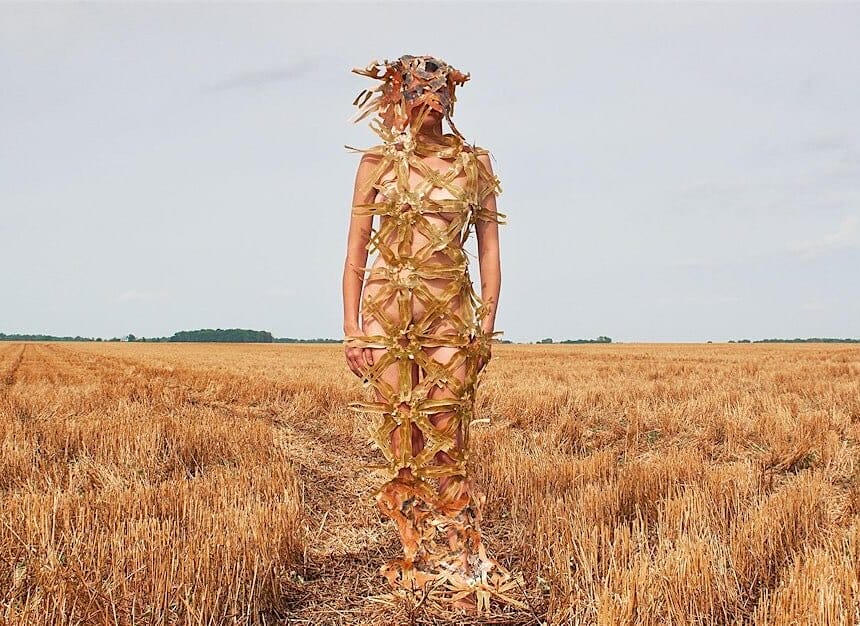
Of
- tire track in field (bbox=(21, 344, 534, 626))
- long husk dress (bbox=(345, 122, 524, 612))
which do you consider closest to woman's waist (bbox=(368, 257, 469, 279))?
long husk dress (bbox=(345, 122, 524, 612))

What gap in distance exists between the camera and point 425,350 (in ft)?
9.77

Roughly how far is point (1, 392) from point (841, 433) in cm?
1128

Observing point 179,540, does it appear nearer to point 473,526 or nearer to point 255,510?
point 255,510

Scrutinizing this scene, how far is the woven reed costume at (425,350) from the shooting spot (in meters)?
2.92

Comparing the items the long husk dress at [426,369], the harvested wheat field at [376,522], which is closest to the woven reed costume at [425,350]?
the long husk dress at [426,369]

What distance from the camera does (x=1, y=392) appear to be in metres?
10.2

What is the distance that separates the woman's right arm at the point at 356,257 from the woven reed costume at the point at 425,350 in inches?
1.8

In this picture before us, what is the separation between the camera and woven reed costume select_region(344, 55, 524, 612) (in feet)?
9.57

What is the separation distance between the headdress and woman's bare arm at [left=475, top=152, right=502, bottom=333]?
33 cm

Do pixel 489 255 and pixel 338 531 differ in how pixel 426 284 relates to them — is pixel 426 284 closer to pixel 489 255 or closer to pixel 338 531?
pixel 489 255

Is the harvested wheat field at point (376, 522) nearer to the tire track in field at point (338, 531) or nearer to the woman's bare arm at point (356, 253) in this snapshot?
the tire track in field at point (338, 531)

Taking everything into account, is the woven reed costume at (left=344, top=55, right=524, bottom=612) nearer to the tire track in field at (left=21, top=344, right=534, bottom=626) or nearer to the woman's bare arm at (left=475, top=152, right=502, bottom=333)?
the woman's bare arm at (left=475, top=152, right=502, bottom=333)

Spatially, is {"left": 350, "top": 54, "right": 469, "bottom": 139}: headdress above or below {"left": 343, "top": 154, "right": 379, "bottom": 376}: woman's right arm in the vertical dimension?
above

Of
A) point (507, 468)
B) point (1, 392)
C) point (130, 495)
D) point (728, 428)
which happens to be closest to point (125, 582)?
point (130, 495)
